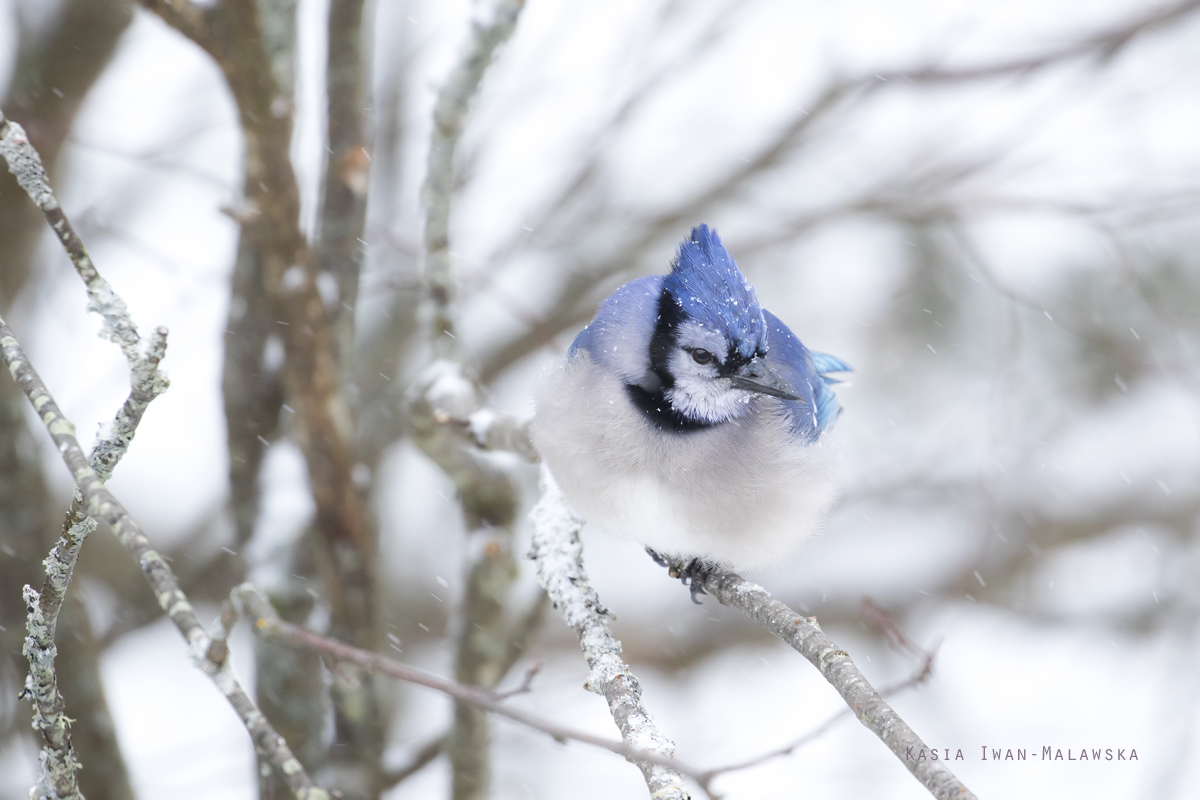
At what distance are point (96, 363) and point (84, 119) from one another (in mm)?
909

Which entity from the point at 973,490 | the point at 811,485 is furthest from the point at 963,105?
the point at 811,485

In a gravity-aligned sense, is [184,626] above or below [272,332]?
below

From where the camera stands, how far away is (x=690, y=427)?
2092mm

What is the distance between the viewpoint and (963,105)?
366cm

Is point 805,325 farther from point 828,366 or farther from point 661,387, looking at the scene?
point 661,387

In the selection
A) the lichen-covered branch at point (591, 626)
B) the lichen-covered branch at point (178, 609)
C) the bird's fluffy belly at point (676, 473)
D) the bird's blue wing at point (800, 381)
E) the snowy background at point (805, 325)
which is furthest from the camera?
the snowy background at point (805, 325)

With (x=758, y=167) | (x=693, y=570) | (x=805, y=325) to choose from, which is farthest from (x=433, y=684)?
(x=805, y=325)

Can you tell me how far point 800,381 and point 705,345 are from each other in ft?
1.27

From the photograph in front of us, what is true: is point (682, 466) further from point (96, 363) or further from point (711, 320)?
point (96, 363)

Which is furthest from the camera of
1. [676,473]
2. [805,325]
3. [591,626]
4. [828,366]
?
A: [805,325]

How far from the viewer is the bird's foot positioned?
2209 mm

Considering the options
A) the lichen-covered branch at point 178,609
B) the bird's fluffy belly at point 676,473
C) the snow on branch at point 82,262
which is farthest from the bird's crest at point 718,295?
the lichen-covered branch at point 178,609

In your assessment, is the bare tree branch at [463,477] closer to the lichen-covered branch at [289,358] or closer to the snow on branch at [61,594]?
the lichen-covered branch at [289,358]

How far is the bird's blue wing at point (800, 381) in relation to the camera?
2189mm
